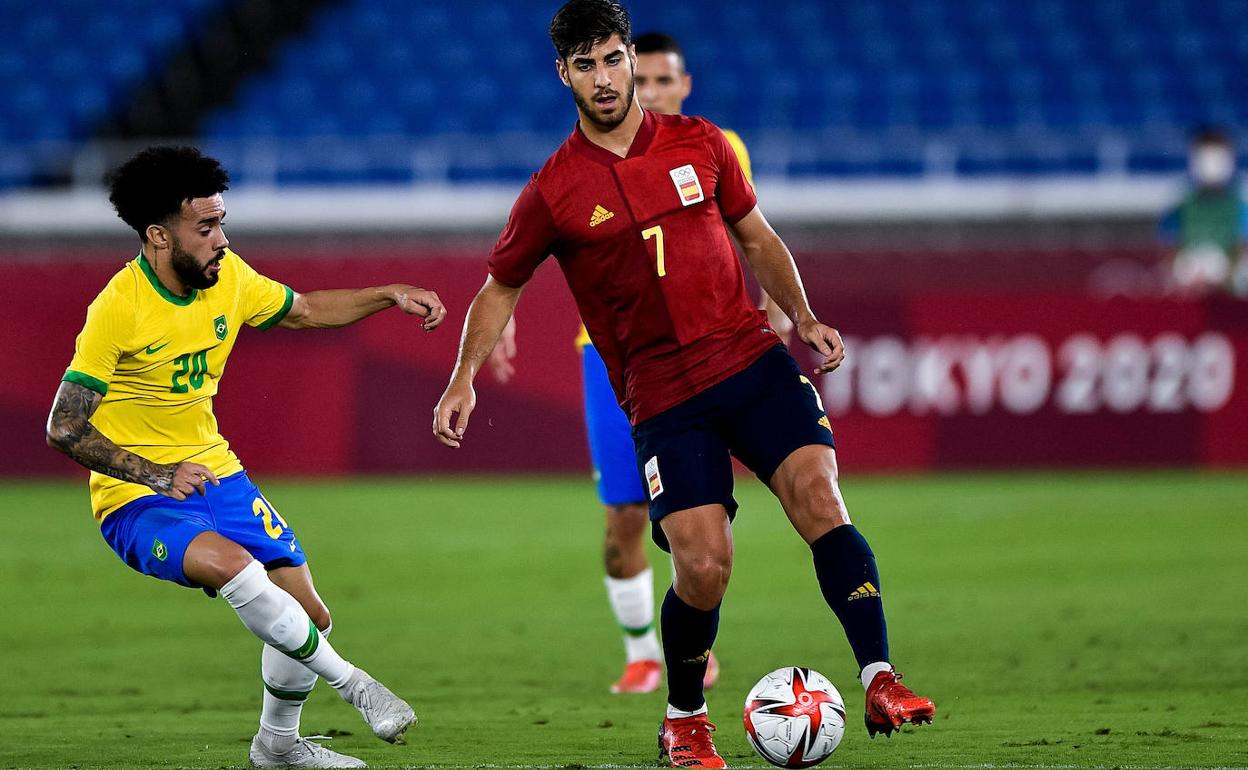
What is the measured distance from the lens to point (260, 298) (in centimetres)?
602

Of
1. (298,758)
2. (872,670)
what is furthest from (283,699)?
(872,670)

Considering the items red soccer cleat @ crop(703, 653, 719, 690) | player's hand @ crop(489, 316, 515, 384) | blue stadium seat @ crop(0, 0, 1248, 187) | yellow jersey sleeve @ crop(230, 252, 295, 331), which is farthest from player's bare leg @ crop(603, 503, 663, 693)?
blue stadium seat @ crop(0, 0, 1248, 187)

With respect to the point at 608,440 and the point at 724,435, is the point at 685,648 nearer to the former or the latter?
the point at 724,435

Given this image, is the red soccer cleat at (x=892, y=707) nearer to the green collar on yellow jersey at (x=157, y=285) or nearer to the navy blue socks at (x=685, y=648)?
the navy blue socks at (x=685, y=648)

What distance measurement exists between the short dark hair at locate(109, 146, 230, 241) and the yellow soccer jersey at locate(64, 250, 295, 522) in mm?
157

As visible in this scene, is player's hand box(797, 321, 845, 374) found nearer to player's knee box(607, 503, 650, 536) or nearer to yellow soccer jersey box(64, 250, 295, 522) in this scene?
yellow soccer jersey box(64, 250, 295, 522)

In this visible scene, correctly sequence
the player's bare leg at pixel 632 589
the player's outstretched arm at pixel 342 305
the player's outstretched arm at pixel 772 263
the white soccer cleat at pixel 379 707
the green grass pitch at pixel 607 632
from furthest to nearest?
→ the player's bare leg at pixel 632 589 < the player's outstretched arm at pixel 342 305 < the green grass pitch at pixel 607 632 < the player's outstretched arm at pixel 772 263 < the white soccer cleat at pixel 379 707

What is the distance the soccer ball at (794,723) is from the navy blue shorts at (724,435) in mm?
585

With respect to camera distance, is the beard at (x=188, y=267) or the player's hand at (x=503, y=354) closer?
the beard at (x=188, y=267)

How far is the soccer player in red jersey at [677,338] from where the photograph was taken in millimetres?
5453

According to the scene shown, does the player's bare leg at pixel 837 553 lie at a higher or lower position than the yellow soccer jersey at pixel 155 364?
→ lower

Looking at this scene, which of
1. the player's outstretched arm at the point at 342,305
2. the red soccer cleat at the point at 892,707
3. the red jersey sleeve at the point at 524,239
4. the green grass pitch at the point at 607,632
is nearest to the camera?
the red soccer cleat at the point at 892,707

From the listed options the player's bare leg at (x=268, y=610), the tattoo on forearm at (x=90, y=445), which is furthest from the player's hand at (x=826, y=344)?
the tattoo on forearm at (x=90, y=445)

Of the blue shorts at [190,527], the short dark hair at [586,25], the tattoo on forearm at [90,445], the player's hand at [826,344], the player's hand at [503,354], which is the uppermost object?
the short dark hair at [586,25]
